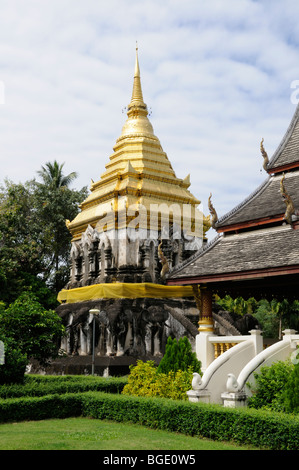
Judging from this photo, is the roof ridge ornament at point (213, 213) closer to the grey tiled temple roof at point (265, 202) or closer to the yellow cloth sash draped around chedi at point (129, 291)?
the grey tiled temple roof at point (265, 202)

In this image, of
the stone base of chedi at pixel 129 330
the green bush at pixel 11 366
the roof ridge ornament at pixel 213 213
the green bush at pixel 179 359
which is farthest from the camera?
the stone base of chedi at pixel 129 330

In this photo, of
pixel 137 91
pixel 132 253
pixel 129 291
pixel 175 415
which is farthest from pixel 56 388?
pixel 137 91

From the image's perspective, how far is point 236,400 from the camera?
971 centimetres

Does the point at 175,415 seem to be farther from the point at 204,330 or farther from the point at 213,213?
the point at 213,213

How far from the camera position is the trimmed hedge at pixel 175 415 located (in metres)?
7.66

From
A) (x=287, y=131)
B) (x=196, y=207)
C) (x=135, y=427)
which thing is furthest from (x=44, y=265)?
(x=135, y=427)

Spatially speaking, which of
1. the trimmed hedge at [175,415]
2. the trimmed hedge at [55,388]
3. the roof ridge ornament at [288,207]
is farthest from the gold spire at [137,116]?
the trimmed hedge at [175,415]

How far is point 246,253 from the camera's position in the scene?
1201 cm

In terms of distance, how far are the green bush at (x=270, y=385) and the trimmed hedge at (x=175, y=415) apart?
1167 millimetres

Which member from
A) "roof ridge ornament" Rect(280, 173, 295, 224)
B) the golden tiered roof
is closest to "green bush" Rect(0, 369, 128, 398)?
"roof ridge ornament" Rect(280, 173, 295, 224)

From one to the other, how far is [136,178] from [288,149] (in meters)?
12.1

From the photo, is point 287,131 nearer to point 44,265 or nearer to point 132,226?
point 132,226
